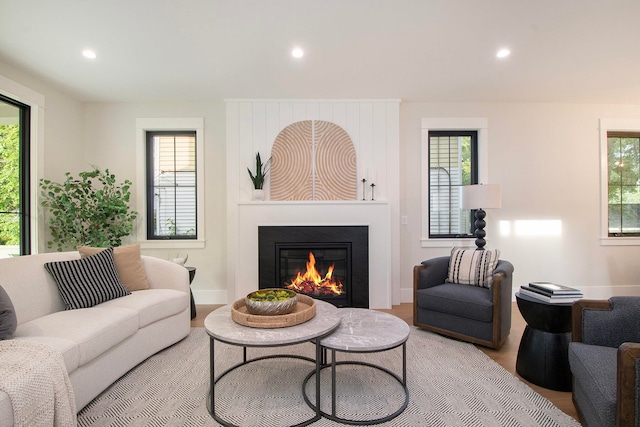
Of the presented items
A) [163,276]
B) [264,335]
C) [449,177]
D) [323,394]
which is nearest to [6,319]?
[163,276]

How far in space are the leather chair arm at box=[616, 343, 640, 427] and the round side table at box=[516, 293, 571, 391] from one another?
0.87m

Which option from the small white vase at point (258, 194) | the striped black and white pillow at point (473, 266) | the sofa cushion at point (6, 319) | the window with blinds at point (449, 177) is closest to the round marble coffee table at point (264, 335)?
the sofa cushion at point (6, 319)

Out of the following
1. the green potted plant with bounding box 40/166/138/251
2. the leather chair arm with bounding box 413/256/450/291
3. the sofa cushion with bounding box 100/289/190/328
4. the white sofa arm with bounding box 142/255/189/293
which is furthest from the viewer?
the green potted plant with bounding box 40/166/138/251

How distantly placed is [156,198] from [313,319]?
302 cm

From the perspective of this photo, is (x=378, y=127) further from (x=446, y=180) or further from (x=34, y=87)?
(x=34, y=87)

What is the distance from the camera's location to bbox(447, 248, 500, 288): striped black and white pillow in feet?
9.01

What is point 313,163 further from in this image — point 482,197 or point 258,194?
point 482,197

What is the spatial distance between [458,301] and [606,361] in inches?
46.2

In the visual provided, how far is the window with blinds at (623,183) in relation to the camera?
3.95 metres

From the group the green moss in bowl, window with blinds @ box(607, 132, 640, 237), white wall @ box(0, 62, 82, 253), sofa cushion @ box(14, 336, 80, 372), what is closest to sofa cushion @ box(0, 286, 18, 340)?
sofa cushion @ box(14, 336, 80, 372)

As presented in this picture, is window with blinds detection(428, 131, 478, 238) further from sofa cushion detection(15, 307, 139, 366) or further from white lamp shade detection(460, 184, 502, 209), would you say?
sofa cushion detection(15, 307, 139, 366)

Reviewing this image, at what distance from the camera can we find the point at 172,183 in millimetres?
3855

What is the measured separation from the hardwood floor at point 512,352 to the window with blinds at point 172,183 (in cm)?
108

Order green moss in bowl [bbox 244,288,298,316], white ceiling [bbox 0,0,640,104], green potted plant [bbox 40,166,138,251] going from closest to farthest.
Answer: green moss in bowl [bbox 244,288,298,316]
white ceiling [bbox 0,0,640,104]
green potted plant [bbox 40,166,138,251]
